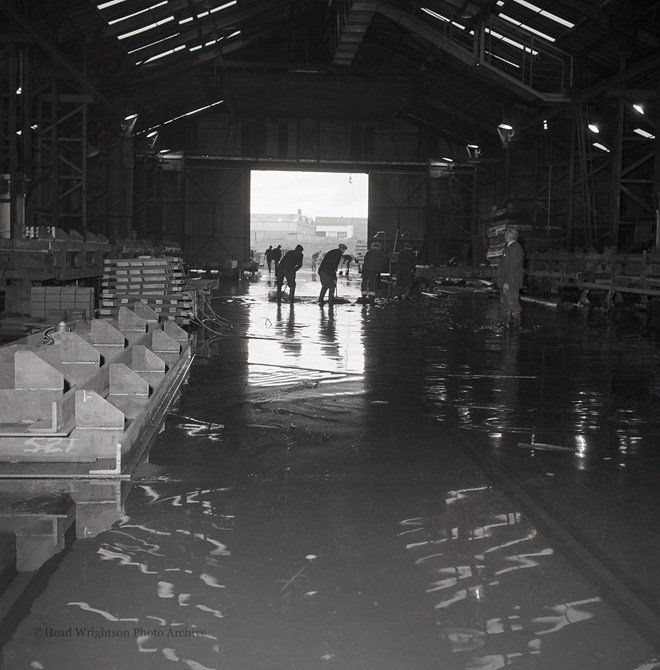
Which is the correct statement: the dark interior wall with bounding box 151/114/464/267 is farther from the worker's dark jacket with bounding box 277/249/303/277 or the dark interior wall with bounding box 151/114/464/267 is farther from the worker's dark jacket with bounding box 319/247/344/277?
the worker's dark jacket with bounding box 319/247/344/277

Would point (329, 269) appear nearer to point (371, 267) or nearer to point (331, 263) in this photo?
point (331, 263)

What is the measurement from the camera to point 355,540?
342 cm

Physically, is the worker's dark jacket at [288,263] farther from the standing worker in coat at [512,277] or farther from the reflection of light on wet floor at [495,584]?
the reflection of light on wet floor at [495,584]

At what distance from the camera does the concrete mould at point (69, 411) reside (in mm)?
4375

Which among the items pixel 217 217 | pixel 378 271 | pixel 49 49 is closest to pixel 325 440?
pixel 49 49

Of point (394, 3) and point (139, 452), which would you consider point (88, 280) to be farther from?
point (139, 452)

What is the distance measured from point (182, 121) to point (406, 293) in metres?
16.2

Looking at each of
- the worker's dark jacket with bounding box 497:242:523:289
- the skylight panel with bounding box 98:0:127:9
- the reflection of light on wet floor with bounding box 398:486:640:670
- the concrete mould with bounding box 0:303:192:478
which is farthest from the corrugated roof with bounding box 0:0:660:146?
the reflection of light on wet floor with bounding box 398:486:640:670

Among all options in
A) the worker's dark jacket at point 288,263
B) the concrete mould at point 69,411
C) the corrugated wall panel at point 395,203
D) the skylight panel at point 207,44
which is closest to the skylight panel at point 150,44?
the skylight panel at point 207,44

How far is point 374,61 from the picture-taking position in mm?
29969

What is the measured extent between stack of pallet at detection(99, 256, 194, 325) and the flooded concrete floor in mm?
5188

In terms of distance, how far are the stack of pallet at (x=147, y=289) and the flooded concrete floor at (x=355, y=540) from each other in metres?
5.19

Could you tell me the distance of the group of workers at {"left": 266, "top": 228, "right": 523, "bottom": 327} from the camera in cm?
1327

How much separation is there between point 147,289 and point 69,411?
A: 724 cm
